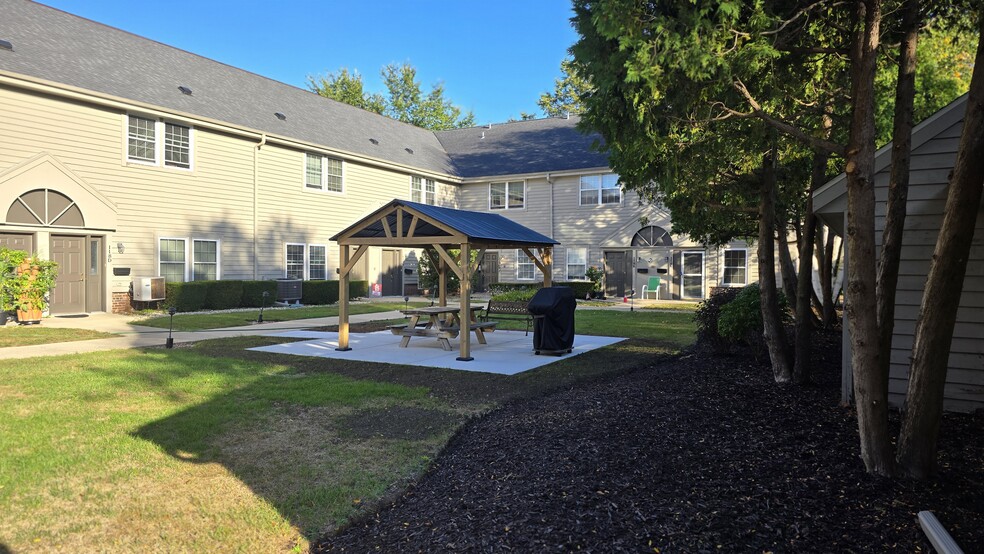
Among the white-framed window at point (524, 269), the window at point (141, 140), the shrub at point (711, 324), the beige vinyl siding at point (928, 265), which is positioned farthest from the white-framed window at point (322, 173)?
the beige vinyl siding at point (928, 265)

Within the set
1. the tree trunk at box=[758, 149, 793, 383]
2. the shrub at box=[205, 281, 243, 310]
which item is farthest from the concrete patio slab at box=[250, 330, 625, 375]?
the shrub at box=[205, 281, 243, 310]

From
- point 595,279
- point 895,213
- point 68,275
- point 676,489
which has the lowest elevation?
point 676,489

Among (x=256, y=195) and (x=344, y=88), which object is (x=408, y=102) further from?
(x=256, y=195)

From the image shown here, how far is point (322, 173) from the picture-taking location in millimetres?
23609

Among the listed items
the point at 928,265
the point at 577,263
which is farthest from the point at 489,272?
the point at 928,265

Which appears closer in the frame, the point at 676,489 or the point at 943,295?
the point at 943,295

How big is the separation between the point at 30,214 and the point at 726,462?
1709cm

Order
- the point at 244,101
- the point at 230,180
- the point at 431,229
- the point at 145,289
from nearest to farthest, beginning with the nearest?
the point at 431,229, the point at 145,289, the point at 230,180, the point at 244,101

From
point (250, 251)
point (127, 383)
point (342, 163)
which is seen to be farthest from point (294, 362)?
point (342, 163)

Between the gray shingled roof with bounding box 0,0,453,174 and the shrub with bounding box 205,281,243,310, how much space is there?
200 inches

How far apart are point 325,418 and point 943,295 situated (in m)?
5.30

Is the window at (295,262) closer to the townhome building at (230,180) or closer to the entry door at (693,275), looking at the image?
the townhome building at (230,180)

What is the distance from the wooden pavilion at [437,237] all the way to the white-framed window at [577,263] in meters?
14.4

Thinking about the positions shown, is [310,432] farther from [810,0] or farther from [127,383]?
[810,0]
